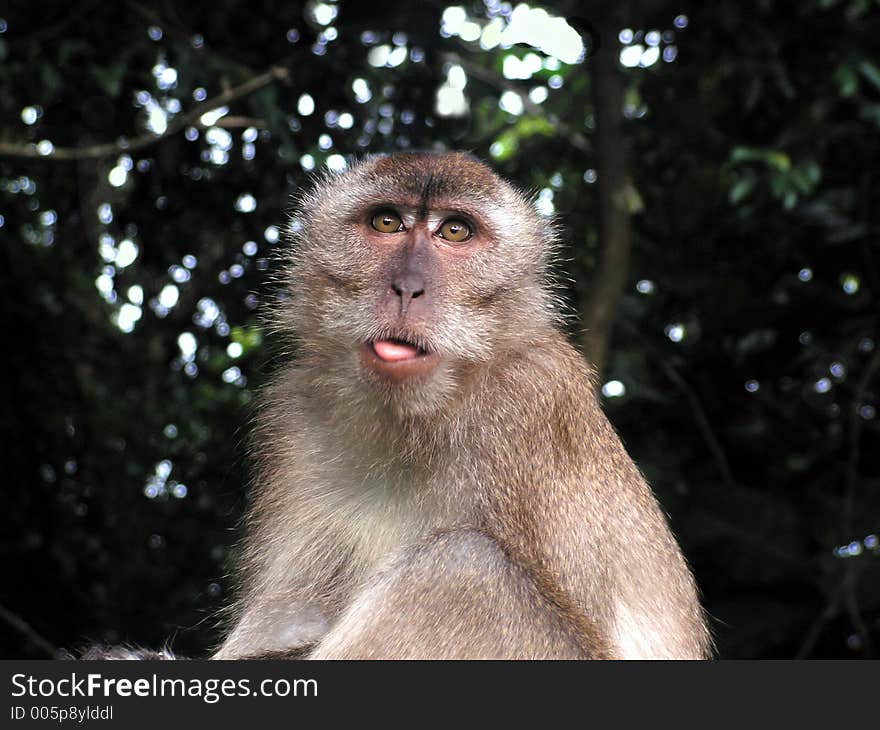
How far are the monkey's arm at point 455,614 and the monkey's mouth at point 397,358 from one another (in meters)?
0.63

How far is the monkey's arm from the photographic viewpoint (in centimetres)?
373

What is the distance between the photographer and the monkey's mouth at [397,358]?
13.0ft

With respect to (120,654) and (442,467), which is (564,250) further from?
(120,654)

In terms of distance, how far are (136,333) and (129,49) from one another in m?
2.71

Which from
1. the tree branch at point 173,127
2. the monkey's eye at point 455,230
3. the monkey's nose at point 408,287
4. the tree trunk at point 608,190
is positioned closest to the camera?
the monkey's nose at point 408,287

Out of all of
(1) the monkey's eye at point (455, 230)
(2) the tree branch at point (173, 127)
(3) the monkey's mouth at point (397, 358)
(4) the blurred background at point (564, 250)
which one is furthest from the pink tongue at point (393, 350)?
(2) the tree branch at point (173, 127)

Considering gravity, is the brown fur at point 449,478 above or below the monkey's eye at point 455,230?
below

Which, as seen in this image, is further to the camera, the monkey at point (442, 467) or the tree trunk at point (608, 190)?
the tree trunk at point (608, 190)

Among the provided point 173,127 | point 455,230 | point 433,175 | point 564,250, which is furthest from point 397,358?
point 173,127

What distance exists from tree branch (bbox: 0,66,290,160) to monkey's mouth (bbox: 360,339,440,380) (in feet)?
11.5

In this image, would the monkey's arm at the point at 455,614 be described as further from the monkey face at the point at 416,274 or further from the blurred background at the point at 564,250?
the blurred background at the point at 564,250

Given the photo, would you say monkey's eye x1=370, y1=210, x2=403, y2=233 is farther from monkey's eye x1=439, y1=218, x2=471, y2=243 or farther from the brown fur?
monkey's eye x1=439, y1=218, x2=471, y2=243

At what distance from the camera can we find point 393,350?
13.1 ft

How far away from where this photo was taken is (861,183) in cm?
783
